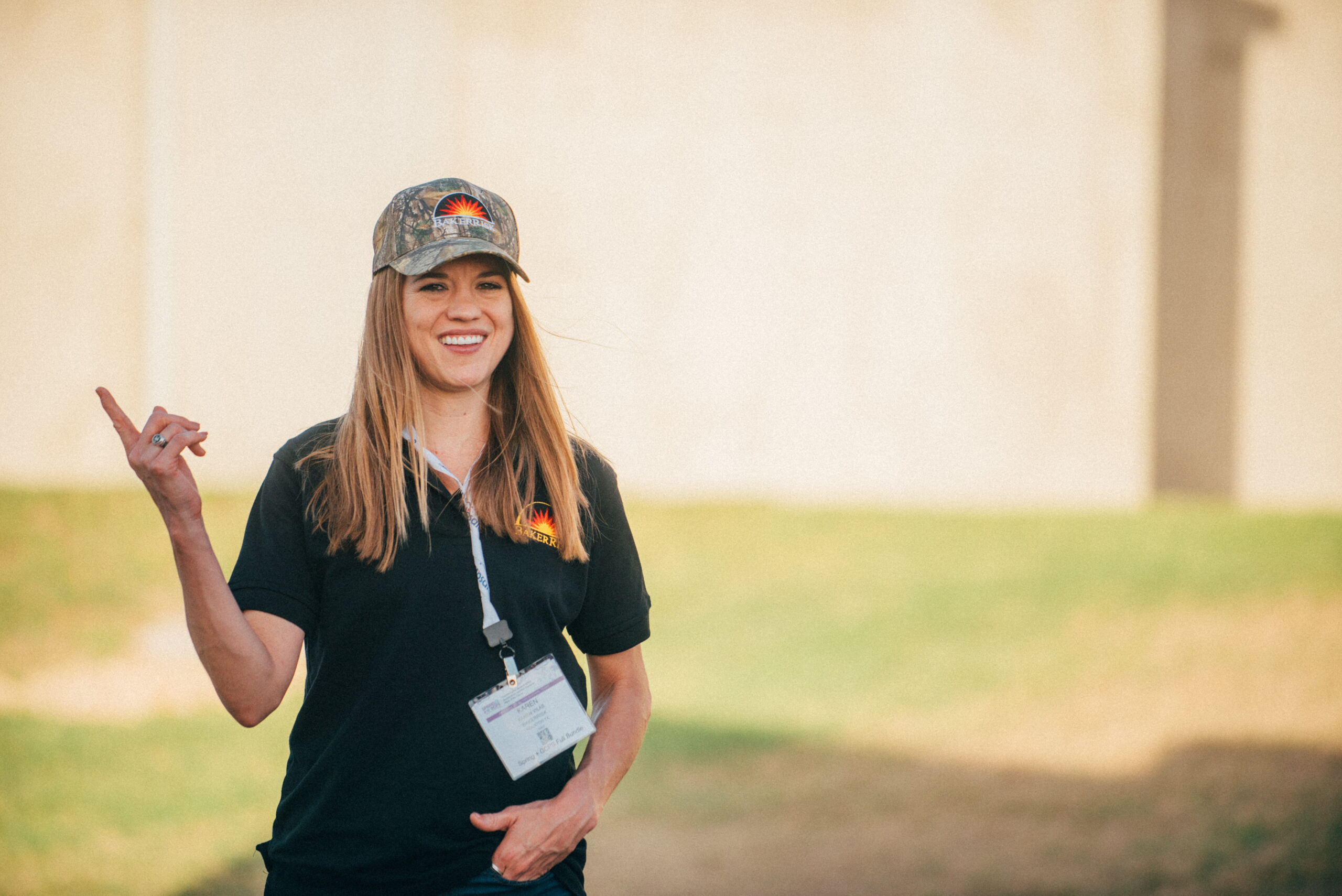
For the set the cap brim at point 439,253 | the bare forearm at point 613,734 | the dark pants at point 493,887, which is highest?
the cap brim at point 439,253

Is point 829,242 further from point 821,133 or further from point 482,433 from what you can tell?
point 482,433

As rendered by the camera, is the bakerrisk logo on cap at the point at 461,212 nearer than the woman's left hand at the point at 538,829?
No

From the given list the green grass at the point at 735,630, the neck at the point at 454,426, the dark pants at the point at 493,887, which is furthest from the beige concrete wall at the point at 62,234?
the dark pants at the point at 493,887

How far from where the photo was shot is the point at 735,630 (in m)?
10.6

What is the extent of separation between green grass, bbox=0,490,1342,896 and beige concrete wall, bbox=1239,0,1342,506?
2.17 meters

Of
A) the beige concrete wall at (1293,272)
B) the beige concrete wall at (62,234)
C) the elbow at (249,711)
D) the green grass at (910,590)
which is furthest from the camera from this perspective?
the beige concrete wall at (1293,272)

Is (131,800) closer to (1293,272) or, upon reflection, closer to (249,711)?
(249,711)

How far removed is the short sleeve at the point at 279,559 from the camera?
1.90m

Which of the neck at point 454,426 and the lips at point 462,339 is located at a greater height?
the lips at point 462,339

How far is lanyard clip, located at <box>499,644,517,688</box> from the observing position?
6.60 ft

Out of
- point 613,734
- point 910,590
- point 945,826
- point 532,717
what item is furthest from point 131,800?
point 910,590

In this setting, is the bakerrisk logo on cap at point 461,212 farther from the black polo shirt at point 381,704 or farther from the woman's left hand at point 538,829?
the woman's left hand at point 538,829

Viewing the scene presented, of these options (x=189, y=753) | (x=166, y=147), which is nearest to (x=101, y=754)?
(x=189, y=753)

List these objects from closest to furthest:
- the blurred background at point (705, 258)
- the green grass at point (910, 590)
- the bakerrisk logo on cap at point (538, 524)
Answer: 1. the bakerrisk logo on cap at point (538, 524)
2. the green grass at point (910, 590)
3. the blurred background at point (705, 258)
